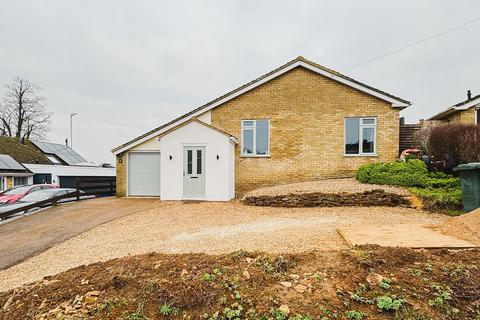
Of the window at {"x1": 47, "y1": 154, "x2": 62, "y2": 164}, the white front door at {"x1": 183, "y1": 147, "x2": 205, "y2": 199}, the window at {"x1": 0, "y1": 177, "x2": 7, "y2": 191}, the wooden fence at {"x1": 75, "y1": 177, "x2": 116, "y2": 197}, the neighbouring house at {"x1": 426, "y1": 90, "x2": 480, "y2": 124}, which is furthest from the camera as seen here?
the window at {"x1": 47, "y1": 154, "x2": 62, "y2": 164}

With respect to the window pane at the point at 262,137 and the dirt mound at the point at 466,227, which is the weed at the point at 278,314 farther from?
the window pane at the point at 262,137

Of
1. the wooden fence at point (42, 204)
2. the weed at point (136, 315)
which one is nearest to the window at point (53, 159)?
the wooden fence at point (42, 204)

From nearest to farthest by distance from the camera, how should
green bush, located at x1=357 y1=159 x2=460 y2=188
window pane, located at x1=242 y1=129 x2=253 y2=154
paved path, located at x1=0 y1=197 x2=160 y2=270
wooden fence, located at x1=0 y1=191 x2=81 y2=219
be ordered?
paved path, located at x1=0 y1=197 x2=160 y2=270 → green bush, located at x1=357 y1=159 x2=460 y2=188 → wooden fence, located at x1=0 y1=191 x2=81 y2=219 → window pane, located at x1=242 y1=129 x2=253 y2=154

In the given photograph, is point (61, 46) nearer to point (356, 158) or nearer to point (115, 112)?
point (356, 158)

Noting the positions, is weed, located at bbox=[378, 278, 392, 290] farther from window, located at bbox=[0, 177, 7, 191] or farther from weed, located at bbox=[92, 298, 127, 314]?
window, located at bbox=[0, 177, 7, 191]

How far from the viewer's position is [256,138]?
46.7 feet

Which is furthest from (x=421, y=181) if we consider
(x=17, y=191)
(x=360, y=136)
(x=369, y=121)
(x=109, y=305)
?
(x=17, y=191)

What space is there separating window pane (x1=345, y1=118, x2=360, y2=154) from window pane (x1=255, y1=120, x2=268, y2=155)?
12.4ft

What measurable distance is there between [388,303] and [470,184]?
22.6 feet

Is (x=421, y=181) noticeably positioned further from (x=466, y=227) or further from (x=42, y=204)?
(x=42, y=204)

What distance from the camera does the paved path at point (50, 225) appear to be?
269 inches

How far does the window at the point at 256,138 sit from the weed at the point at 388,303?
11.1 meters

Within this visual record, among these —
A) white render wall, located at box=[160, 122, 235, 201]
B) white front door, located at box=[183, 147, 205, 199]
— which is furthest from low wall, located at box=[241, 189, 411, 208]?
white front door, located at box=[183, 147, 205, 199]

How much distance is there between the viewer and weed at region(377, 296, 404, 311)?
3.05 metres
